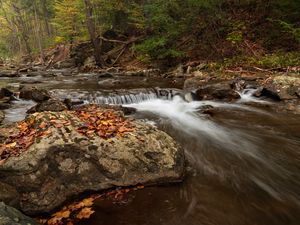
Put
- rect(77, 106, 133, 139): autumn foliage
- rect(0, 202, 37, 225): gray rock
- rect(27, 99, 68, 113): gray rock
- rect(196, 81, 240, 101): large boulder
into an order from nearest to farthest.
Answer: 1. rect(0, 202, 37, 225): gray rock
2. rect(77, 106, 133, 139): autumn foliage
3. rect(27, 99, 68, 113): gray rock
4. rect(196, 81, 240, 101): large boulder

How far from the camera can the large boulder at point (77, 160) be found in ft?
11.4

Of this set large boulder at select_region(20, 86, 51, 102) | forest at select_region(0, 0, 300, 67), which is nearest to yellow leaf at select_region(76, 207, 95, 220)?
large boulder at select_region(20, 86, 51, 102)

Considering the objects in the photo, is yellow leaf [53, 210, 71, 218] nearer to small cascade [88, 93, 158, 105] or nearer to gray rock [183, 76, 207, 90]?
small cascade [88, 93, 158, 105]

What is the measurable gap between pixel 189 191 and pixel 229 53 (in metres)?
12.4

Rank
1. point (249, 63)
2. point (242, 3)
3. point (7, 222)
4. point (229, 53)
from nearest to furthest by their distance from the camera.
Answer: point (7, 222)
point (249, 63)
point (229, 53)
point (242, 3)

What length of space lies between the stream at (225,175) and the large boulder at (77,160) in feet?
1.08

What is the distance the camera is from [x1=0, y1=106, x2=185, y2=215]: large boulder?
11.4 feet

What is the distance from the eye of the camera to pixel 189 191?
3949 mm

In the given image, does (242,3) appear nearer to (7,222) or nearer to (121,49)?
(121,49)

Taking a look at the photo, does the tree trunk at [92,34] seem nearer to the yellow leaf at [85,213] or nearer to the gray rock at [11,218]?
the yellow leaf at [85,213]

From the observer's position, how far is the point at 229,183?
13.7 ft

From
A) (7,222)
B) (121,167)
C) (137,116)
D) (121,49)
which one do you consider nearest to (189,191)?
(121,167)

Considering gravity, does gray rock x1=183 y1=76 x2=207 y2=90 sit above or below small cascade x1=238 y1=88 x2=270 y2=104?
above

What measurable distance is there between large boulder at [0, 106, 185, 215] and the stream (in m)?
0.33
